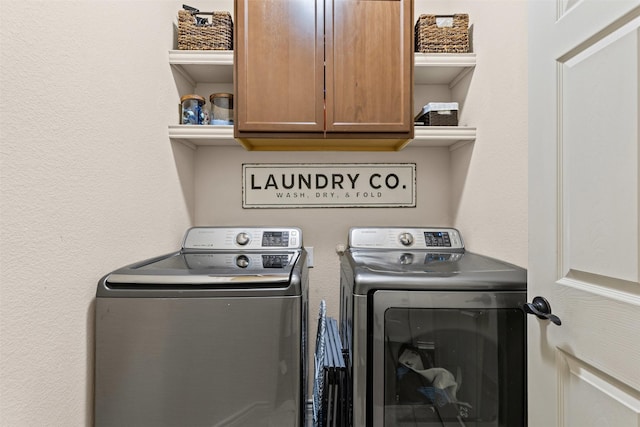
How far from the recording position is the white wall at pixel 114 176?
2.79ft

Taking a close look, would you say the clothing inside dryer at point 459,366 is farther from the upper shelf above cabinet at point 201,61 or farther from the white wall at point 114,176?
the upper shelf above cabinet at point 201,61

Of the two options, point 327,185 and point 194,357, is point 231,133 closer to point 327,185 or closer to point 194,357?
point 327,185

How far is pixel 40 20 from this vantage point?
0.90 m

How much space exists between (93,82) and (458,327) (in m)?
1.48

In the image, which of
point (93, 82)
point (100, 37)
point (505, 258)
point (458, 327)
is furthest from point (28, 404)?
point (505, 258)

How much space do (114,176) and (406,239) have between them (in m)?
1.41

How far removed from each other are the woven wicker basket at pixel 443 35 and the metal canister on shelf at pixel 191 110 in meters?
1.19

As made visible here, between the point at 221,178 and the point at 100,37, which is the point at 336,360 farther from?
the point at 100,37

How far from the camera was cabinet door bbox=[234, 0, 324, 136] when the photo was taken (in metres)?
1.62

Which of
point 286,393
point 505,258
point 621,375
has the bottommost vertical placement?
point 286,393

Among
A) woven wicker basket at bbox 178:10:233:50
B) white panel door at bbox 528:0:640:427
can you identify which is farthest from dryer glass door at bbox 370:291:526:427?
woven wicker basket at bbox 178:10:233:50

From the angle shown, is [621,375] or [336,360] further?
[336,360]

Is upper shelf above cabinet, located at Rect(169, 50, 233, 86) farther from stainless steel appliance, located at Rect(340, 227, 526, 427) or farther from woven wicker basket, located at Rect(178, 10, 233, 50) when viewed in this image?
stainless steel appliance, located at Rect(340, 227, 526, 427)

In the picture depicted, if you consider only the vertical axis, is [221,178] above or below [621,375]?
above
